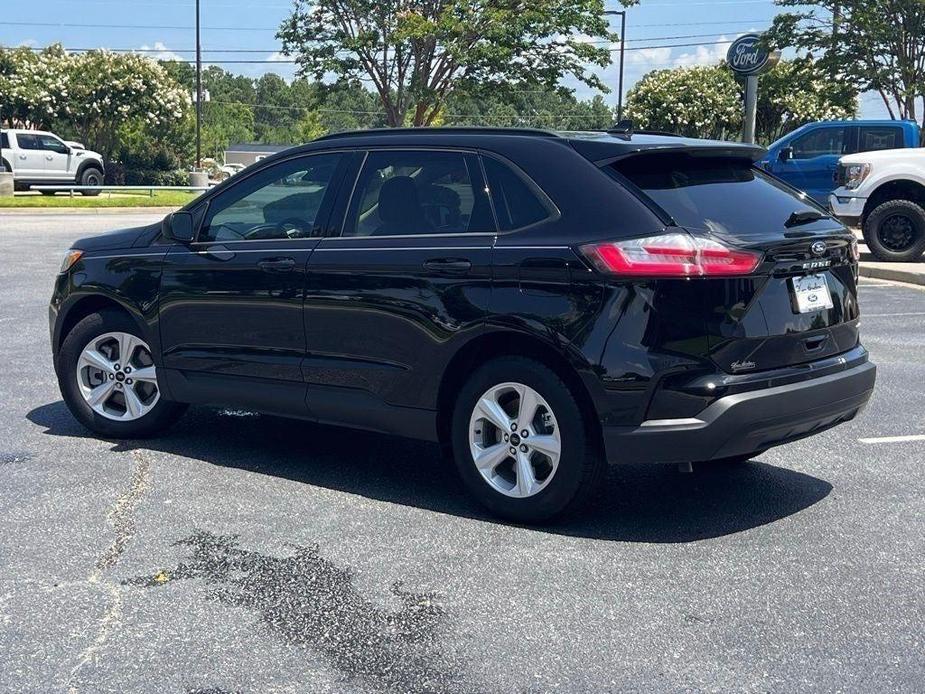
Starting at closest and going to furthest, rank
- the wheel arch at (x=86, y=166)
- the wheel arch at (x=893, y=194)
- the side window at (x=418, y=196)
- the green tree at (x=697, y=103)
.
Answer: the side window at (x=418, y=196), the wheel arch at (x=893, y=194), the wheel arch at (x=86, y=166), the green tree at (x=697, y=103)

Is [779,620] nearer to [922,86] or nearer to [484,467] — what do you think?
[484,467]

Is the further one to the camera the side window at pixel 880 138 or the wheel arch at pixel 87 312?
the side window at pixel 880 138

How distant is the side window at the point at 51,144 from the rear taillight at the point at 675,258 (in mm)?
34376

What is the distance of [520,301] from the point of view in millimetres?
4742

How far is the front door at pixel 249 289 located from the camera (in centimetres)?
558

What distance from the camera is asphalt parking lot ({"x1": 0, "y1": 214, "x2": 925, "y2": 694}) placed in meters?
3.54

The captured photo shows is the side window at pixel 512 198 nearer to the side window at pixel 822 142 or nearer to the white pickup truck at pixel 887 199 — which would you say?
the white pickup truck at pixel 887 199

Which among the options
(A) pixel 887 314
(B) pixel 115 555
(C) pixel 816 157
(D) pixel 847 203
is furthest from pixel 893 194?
(B) pixel 115 555

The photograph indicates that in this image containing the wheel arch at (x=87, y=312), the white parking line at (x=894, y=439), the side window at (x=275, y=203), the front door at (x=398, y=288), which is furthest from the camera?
the white parking line at (x=894, y=439)

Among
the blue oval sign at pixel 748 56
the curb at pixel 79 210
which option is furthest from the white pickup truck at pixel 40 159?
the blue oval sign at pixel 748 56

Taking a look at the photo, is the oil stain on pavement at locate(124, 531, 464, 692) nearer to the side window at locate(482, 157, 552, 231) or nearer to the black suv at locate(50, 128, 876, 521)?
the black suv at locate(50, 128, 876, 521)

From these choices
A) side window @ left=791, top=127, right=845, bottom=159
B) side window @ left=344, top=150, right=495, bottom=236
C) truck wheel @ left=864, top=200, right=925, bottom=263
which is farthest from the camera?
side window @ left=791, top=127, right=845, bottom=159

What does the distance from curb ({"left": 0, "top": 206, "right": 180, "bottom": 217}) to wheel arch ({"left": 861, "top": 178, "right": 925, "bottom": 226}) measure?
15.4 meters

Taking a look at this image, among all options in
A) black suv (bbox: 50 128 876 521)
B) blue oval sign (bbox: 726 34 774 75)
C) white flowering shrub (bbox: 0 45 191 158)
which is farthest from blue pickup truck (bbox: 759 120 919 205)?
white flowering shrub (bbox: 0 45 191 158)
